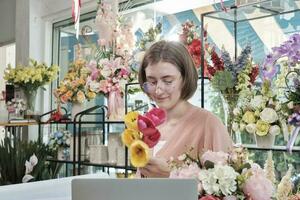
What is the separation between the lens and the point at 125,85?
9.43 feet

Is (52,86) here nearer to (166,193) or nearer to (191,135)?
(191,135)

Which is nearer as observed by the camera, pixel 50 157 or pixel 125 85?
pixel 125 85

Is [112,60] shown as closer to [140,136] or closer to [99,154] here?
[99,154]

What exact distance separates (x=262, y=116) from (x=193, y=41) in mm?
Result: 672

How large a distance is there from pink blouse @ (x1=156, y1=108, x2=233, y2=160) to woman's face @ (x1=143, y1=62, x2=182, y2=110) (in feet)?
0.40

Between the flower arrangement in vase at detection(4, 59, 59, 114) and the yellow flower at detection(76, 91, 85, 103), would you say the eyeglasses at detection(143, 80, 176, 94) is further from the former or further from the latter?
the flower arrangement in vase at detection(4, 59, 59, 114)

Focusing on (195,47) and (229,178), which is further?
(195,47)

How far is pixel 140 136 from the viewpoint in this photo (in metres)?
1.29

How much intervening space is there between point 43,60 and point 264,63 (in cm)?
312

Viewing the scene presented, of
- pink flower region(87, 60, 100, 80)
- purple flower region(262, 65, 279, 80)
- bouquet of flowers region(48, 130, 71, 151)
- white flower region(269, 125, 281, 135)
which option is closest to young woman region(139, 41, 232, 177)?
white flower region(269, 125, 281, 135)

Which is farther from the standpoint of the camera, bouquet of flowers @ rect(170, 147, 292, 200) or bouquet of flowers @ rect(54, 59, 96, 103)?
bouquet of flowers @ rect(54, 59, 96, 103)

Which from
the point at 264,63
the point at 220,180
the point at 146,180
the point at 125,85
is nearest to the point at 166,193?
the point at 146,180

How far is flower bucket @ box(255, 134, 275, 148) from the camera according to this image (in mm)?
2016

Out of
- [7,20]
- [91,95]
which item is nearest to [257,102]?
[91,95]
